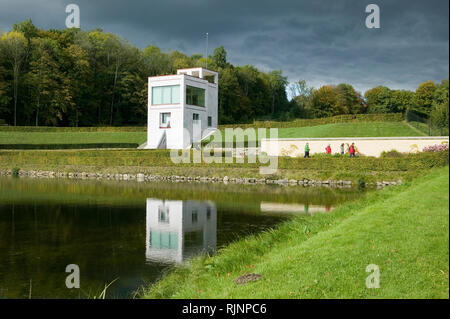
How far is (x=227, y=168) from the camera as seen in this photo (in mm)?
28938

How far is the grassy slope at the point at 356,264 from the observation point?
4.86m

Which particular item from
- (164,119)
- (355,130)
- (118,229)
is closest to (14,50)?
(164,119)

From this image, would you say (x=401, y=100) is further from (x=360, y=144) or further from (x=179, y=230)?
(x=179, y=230)

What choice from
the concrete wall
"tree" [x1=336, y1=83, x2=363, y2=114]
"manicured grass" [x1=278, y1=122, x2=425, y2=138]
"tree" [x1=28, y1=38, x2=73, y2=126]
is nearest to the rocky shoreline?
the concrete wall

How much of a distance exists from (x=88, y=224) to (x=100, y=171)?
19902 mm

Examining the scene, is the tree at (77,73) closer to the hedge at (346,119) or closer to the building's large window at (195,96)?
the building's large window at (195,96)

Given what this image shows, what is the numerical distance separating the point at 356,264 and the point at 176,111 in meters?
40.0

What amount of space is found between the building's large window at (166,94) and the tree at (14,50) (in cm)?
1986

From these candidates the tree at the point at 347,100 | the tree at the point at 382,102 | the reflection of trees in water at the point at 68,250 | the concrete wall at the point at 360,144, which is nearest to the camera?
the reflection of trees in water at the point at 68,250

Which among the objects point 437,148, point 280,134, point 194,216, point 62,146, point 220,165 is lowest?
point 194,216

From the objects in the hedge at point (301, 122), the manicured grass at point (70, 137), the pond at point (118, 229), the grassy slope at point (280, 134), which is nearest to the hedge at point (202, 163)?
the pond at point (118, 229)

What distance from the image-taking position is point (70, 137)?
46719mm

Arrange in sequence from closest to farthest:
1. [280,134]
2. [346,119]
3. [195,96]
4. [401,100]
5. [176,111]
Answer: [280,134] < [346,119] < [176,111] < [195,96] < [401,100]
